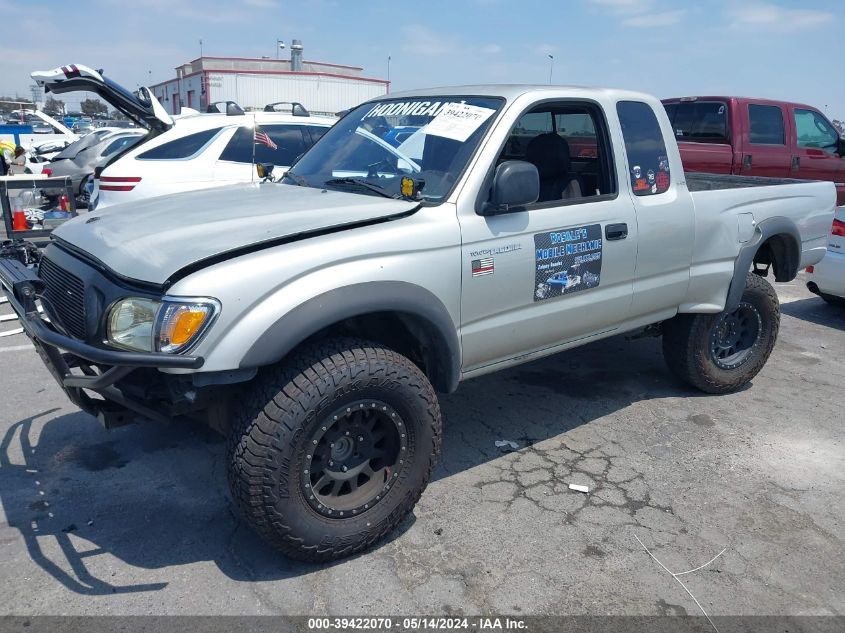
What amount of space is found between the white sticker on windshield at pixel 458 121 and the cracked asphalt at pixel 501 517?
1.78m

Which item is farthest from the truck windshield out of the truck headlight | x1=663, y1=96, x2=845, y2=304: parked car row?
x1=663, y1=96, x2=845, y2=304: parked car row

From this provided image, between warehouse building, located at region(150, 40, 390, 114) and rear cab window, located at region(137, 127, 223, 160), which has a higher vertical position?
warehouse building, located at region(150, 40, 390, 114)

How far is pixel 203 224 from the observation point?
3.01 metres

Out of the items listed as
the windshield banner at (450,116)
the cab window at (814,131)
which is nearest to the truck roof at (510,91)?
the windshield banner at (450,116)

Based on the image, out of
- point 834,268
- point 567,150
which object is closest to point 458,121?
point 567,150

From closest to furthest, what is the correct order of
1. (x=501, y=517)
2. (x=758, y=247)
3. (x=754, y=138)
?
(x=501, y=517) → (x=758, y=247) → (x=754, y=138)

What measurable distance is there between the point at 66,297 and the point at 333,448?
1286 mm

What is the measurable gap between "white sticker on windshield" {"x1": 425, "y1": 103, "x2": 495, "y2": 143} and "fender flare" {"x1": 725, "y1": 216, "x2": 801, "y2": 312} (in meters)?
2.13

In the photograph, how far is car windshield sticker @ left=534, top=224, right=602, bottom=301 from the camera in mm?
3561

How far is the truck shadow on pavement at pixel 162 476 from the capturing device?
302cm

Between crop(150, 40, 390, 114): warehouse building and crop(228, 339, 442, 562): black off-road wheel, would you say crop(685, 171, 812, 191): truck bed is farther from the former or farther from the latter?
crop(150, 40, 390, 114): warehouse building

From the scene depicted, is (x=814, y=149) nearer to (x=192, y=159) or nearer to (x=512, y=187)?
(x=192, y=159)

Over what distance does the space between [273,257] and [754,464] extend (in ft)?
9.80

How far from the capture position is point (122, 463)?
12.6 feet
